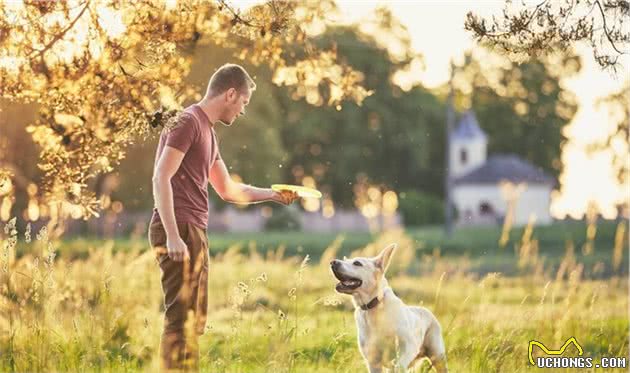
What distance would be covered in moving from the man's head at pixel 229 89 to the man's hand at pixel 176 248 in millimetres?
918

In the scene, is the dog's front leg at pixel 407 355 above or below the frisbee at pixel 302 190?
below

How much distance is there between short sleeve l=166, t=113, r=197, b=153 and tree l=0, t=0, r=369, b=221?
2.11ft

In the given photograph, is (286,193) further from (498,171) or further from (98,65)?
(498,171)

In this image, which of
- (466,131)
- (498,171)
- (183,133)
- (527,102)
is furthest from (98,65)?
(466,131)

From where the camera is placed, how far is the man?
6656mm

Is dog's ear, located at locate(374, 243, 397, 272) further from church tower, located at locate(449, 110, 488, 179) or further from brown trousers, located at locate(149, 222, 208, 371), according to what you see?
church tower, located at locate(449, 110, 488, 179)

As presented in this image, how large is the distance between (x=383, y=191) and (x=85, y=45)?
4274cm

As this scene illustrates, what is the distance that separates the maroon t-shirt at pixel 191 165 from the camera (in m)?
6.77

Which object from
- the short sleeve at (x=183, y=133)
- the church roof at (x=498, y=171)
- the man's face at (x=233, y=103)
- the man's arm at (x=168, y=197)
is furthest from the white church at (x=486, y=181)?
the man's arm at (x=168, y=197)

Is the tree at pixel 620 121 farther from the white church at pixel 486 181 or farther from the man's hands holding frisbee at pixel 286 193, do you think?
the white church at pixel 486 181

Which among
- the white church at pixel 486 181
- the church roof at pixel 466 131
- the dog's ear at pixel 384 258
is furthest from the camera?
the church roof at pixel 466 131

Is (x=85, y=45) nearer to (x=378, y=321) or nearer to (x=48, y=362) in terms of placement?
(x=48, y=362)

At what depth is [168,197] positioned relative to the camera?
21.7 ft

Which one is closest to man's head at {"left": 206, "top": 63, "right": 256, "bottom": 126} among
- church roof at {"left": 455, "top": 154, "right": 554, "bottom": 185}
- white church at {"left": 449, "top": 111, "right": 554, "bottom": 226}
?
white church at {"left": 449, "top": 111, "right": 554, "bottom": 226}
